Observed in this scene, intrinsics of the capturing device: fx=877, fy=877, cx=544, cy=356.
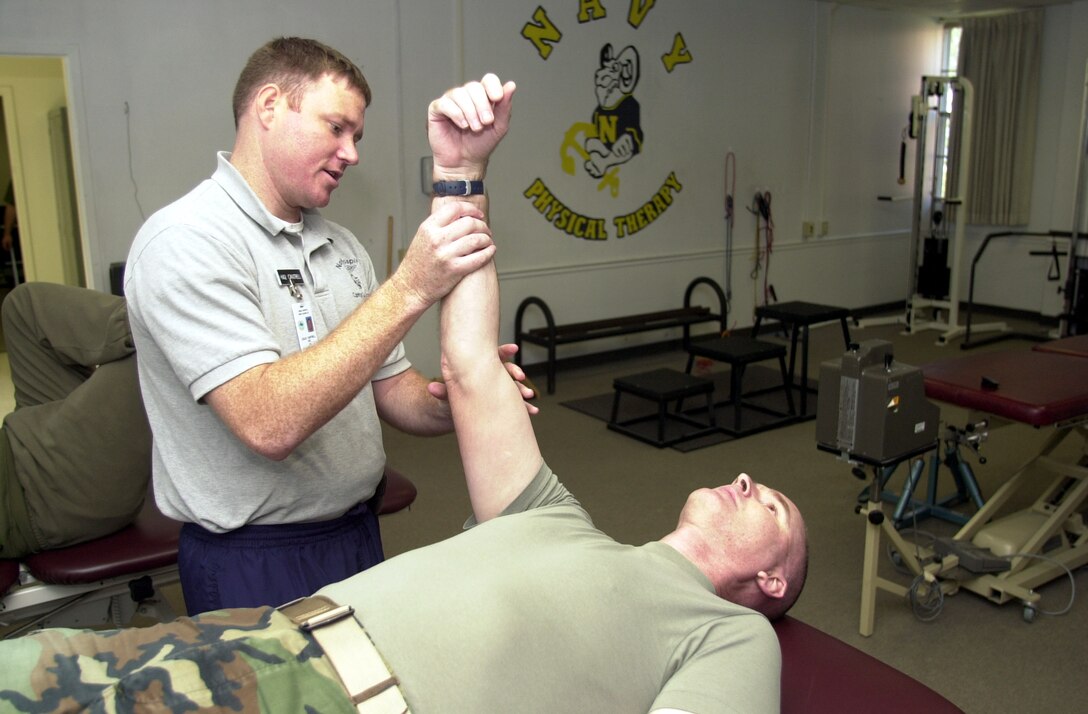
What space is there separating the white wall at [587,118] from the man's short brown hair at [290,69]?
2911mm

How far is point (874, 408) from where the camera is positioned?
237 centimetres

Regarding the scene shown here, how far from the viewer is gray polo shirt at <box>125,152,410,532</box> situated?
1.17 meters

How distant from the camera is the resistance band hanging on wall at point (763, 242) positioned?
6438 millimetres

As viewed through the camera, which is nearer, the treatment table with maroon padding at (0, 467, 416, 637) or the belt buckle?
the belt buckle

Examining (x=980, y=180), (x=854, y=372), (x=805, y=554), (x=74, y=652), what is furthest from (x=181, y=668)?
(x=980, y=180)

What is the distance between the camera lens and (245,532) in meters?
1.38

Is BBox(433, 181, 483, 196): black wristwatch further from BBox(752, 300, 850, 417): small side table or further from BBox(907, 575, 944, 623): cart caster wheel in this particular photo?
BBox(752, 300, 850, 417): small side table

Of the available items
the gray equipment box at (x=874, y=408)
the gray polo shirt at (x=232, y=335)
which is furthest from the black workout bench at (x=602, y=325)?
the gray polo shirt at (x=232, y=335)

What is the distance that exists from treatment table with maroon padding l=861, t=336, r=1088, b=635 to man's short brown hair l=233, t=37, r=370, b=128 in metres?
1.93

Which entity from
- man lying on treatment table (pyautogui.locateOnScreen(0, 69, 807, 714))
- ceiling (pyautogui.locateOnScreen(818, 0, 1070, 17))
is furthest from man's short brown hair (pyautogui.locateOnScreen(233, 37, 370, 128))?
ceiling (pyautogui.locateOnScreen(818, 0, 1070, 17))

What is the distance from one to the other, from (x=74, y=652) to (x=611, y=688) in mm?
639

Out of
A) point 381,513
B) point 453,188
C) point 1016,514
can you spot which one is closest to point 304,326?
point 453,188

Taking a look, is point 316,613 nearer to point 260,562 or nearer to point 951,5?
point 260,562

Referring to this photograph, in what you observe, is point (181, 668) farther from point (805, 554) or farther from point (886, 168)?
point (886, 168)
